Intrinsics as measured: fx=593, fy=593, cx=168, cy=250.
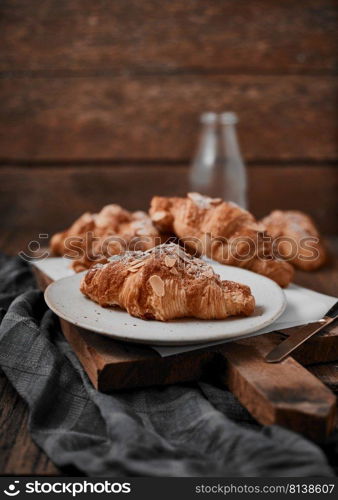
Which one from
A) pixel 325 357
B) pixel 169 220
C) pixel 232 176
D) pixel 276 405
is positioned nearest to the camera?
pixel 276 405

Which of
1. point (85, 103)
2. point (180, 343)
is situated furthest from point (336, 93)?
point (180, 343)

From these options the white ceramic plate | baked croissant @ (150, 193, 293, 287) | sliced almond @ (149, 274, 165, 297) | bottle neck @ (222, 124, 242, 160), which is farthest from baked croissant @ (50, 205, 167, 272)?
bottle neck @ (222, 124, 242, 160)

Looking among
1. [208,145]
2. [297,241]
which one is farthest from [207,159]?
[297,241]

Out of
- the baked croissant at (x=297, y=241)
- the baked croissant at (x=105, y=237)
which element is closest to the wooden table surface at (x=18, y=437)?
the baked croissant at (x=105, y=237)

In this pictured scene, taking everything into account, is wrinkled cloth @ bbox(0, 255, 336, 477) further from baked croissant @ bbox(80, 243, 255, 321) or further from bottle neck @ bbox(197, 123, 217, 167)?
bottle neck @ bbox(197, 123, 217, 167)

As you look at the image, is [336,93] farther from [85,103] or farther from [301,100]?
[85,103]

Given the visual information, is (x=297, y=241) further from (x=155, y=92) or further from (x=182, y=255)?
(x=155, y=92)

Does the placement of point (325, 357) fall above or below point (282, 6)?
below
